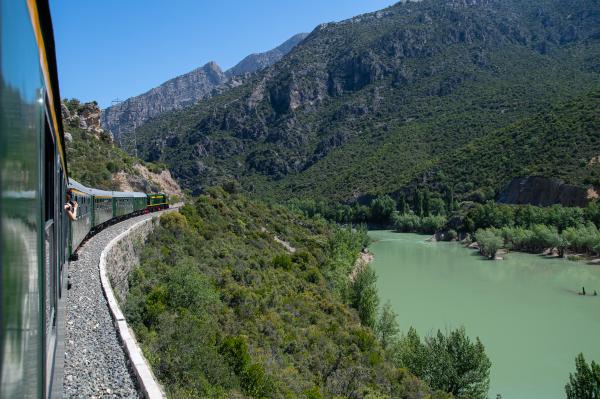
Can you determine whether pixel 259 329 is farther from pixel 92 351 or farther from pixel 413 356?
pixel 92 351

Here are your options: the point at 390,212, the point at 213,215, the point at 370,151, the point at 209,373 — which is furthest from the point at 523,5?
the point at 209,373

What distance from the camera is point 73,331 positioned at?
8.02 meters

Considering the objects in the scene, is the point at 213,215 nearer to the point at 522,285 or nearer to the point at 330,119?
Answer: the point at 522,285

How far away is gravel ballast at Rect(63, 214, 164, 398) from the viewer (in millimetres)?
6160

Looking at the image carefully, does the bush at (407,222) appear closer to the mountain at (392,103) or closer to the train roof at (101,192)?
the mountain at (392,103)

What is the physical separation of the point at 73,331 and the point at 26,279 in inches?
271

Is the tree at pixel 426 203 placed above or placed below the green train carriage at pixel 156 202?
below

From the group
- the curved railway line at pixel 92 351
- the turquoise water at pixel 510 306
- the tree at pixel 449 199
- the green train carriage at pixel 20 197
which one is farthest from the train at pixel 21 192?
the tree at pixel 449 199

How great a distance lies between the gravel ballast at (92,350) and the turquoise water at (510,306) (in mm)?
15432

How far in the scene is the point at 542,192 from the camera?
6494 cm

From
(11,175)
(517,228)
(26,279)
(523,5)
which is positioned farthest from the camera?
(523,5)

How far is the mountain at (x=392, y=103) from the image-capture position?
91.2 meters

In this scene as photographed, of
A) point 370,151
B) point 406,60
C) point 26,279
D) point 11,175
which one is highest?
point 406,60

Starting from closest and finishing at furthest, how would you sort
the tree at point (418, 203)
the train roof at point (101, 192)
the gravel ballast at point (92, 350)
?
the gravel ballast at point (92, 350)
the train roof at point (101, 192)
the tree at point (418, 203)
